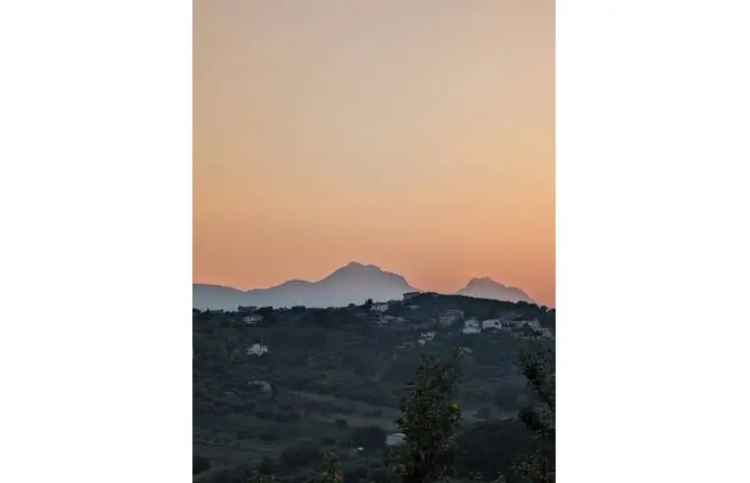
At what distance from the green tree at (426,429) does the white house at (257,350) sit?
0.71m

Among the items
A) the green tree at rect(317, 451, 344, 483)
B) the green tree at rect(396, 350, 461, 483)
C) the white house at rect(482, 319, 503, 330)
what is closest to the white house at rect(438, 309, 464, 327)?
the white house at rect(482, 319, 503, 330)

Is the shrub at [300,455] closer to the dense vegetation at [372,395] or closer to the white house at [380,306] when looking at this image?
the dense vegetation at [372,395]

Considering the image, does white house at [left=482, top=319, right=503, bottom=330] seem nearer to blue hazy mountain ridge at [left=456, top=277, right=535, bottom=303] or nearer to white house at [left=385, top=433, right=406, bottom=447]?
blue hazy mountain ridge at [left=456, top=277, right=535, bottom=303]

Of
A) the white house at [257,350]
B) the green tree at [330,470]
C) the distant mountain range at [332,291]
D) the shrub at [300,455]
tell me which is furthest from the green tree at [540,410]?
the white house at [257,350]

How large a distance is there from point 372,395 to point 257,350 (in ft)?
1.93

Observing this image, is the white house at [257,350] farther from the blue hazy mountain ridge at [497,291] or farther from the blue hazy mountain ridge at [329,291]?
the blue hazy mountain ridge at [497,291]

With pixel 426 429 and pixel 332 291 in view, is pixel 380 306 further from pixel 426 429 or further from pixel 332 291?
pixel 426 429

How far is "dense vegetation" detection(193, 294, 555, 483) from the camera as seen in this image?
4055mm

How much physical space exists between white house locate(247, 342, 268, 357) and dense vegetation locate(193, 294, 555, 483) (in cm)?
1

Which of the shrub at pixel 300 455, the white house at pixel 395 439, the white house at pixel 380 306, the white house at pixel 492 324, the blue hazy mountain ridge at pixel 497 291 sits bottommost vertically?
the shrub at pixel 300 455

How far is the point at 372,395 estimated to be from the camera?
4125 millimetres

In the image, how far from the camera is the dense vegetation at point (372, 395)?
160 inches

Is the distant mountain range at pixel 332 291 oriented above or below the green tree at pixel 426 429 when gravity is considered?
above

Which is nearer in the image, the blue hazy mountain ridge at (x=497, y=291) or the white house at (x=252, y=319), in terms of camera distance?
the white house at (x=252, y=319)
